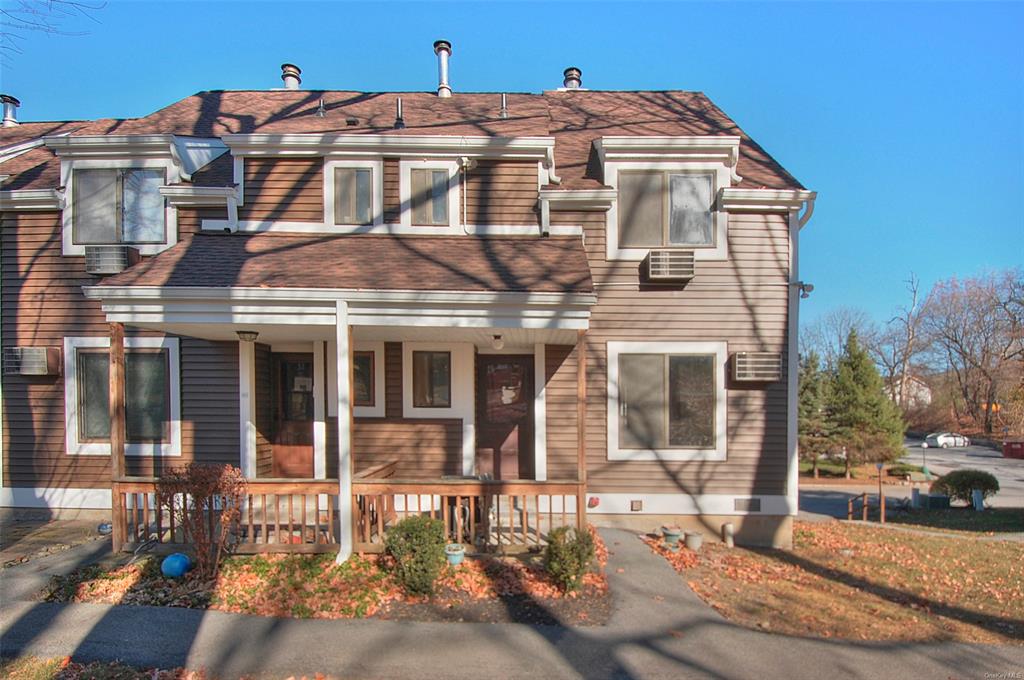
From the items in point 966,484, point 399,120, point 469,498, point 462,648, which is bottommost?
point 966,484

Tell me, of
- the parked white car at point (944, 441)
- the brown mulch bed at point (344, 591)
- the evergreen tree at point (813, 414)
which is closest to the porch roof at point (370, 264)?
the brown mulch bed at point (344, 591)

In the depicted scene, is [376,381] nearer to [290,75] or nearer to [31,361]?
[31,361]

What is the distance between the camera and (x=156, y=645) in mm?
4355

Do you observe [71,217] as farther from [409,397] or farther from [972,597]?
[972,597]

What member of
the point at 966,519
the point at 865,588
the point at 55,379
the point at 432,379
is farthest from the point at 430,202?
the point at 966,519

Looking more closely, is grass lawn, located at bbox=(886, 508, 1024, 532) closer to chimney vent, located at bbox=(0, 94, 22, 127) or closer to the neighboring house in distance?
the neighboring house in distance

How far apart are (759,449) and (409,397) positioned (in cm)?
523

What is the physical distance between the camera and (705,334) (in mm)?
7875

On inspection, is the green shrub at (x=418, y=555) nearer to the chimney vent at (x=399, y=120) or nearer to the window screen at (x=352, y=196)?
the window screen at (x=352, y=196)

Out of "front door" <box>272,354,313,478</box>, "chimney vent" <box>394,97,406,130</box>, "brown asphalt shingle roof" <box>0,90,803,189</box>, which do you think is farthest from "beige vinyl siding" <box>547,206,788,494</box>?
"front door" <box>272,354,313,478</box>

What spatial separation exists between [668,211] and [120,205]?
8.24m

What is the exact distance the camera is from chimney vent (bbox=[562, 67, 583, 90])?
1194cm

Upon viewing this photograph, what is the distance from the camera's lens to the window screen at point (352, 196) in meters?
7.83

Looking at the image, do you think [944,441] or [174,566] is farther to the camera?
[944,441]
